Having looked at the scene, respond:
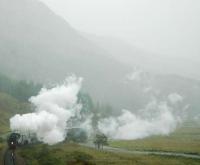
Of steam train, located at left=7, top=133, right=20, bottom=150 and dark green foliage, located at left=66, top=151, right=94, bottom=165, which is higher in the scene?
steam train, located at left=7, top=133, right=20, bottom=150

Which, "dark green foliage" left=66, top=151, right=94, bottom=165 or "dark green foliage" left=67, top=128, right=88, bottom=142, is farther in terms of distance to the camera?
"dark green foliage" left=67, top=128, right=88, bottom=142

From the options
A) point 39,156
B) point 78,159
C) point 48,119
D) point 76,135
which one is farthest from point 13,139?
point 76,135

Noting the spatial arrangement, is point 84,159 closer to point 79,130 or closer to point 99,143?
point 99,143

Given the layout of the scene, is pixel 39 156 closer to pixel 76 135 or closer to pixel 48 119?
pixel 48 119

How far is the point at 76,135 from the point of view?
14262 cm

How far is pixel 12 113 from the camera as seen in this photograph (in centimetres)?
19112

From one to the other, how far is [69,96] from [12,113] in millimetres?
56257

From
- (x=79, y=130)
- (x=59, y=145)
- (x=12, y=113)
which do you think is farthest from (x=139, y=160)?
(x=12, y=113)

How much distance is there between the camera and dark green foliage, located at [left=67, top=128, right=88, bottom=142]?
137 meters

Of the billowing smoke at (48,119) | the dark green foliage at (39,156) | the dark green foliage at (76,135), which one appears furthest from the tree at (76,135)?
the dark green foliage at (39,156)

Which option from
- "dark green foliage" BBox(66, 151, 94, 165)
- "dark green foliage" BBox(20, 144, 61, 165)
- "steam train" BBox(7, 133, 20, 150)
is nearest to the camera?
"dark green foliage" BBox(20, 144, 61, 165)

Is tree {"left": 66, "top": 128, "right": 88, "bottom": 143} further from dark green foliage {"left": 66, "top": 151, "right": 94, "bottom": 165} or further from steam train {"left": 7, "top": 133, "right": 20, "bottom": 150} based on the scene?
dark green foliage {"left": 66, "top": 151, "right": 94, "bottom": 165}

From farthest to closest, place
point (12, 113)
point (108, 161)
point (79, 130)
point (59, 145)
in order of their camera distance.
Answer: point (12, 113) → point (79, 130) → point (59, 145) → point (108, 161)

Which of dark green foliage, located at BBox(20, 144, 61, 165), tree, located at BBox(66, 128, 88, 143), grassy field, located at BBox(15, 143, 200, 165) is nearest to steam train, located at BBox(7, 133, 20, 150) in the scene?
grassy field, located at BBox(15, 143, 200, 165)
